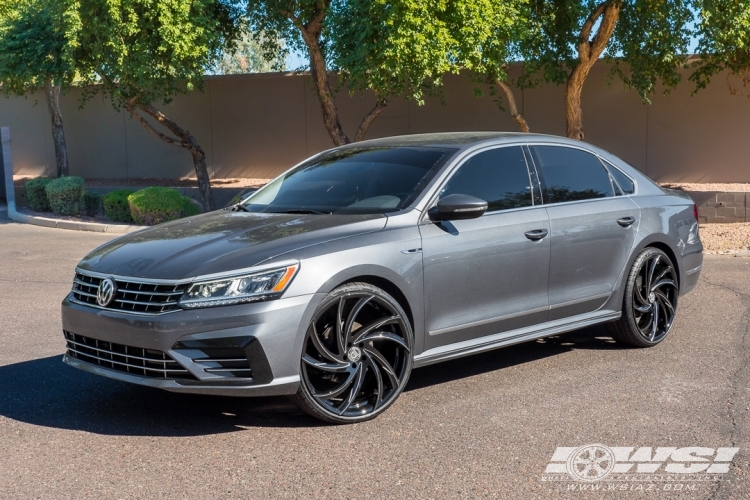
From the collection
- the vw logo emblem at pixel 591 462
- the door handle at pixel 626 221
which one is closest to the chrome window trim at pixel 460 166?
the door handle at pixel 626 221

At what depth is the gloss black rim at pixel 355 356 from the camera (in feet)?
16.6

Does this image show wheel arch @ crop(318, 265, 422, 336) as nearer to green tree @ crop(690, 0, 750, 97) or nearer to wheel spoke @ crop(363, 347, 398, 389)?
wheel spoke @ crop(363, 347, 398, 389)

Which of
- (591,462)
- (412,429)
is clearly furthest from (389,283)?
(591,462)

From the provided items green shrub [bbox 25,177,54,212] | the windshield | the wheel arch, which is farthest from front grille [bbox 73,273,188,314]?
green shrub [bbox 25,177,54,212]

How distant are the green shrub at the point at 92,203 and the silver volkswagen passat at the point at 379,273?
12262 mm

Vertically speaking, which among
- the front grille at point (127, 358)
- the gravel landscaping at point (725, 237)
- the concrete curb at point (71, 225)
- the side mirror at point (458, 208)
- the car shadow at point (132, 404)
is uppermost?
the side mirror at point (458, 208)

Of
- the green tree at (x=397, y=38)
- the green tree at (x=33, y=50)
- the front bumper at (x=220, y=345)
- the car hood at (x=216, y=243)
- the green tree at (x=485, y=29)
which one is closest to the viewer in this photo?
the front bumper at (x=220, y=345)

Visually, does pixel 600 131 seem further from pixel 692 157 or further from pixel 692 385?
pixel 692 385

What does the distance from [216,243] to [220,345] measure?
71cm

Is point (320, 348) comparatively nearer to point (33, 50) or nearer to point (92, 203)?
point (92, 203)

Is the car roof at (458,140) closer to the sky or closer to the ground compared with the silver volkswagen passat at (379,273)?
closer to the sky

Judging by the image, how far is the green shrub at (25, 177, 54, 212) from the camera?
61.7ft

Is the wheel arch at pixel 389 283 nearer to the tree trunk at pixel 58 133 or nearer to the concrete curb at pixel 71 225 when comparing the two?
the concrete curb at pixel 71 225

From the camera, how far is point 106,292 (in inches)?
200
